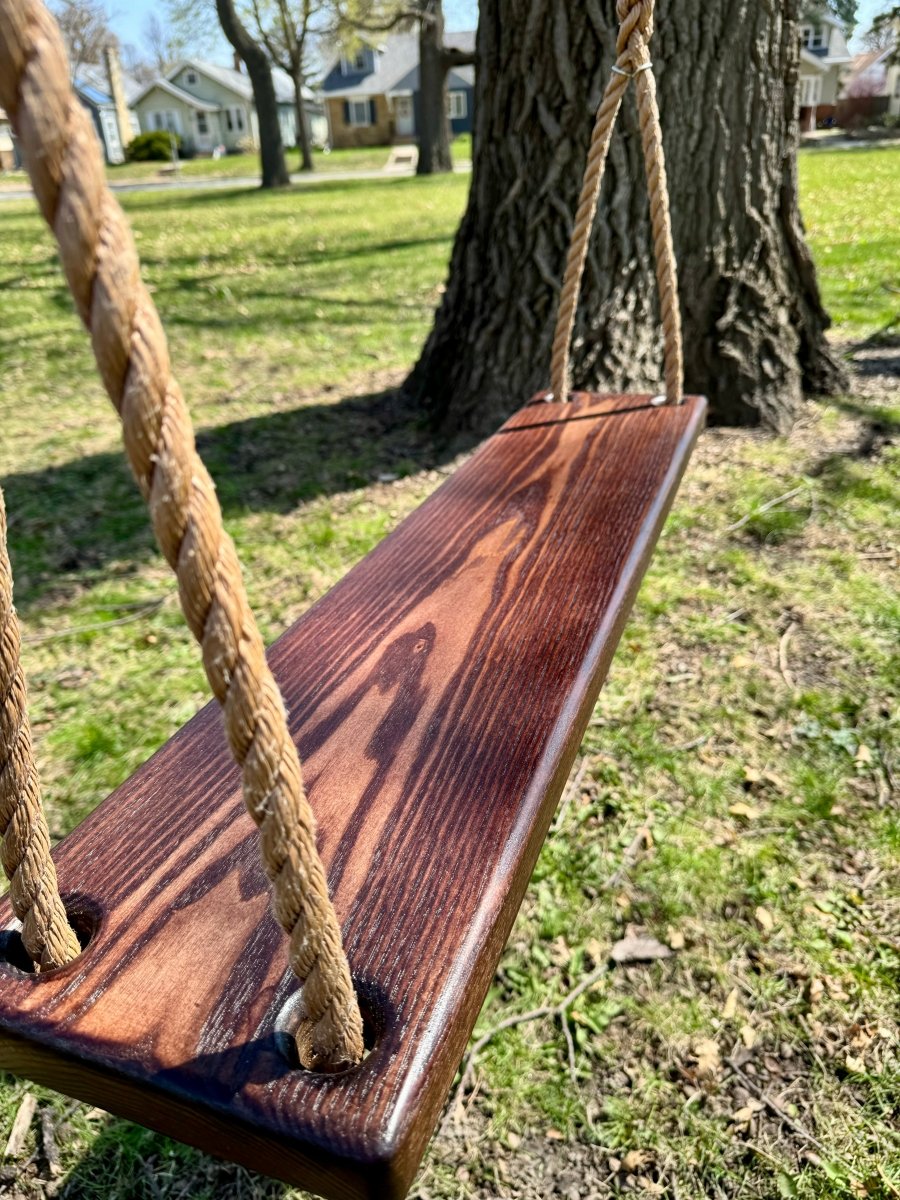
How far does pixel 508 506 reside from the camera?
1.75 m

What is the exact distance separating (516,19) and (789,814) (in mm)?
2863

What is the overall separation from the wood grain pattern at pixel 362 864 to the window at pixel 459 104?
5047cm

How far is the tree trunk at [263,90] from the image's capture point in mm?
15664

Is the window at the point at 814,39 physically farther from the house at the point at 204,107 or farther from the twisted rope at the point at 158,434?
the twisted rope at the point at 158,434

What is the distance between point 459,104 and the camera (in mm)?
45781

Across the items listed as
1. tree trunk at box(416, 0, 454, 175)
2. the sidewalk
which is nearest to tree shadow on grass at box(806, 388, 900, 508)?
tree trunk at box(416, 0, 454, 175)

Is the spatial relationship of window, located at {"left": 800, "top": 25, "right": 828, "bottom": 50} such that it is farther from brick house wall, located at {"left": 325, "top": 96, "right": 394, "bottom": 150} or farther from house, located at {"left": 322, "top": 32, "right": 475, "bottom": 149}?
brick house wall, located at {"left": 325, "top": 96, "right": 394, "bottom": 150}

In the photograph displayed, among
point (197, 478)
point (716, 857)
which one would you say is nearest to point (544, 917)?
point (716, 857)

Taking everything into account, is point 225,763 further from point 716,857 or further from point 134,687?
point 134,687

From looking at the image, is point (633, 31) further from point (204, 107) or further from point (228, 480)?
point (204, 107)

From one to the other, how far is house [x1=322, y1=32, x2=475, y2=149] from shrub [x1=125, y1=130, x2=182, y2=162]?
367 inches

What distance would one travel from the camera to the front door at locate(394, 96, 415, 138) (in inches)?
1671

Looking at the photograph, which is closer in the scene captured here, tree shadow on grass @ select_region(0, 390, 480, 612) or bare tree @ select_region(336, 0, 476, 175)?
tree shadow on grass @ select_region(0, 390, 480, 612)

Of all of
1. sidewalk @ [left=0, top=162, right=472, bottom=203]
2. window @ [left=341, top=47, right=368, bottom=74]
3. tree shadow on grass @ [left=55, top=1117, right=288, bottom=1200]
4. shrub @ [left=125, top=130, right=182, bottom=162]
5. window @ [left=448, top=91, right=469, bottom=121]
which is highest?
window @ [left=341, top=47, right=368, bottom=74]
